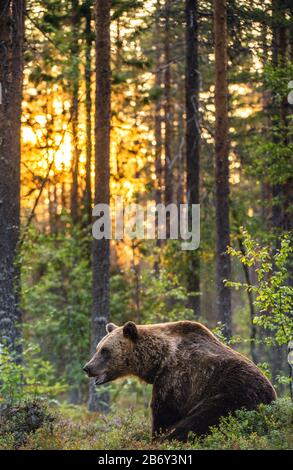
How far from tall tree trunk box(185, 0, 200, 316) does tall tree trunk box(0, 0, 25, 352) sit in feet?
22.1

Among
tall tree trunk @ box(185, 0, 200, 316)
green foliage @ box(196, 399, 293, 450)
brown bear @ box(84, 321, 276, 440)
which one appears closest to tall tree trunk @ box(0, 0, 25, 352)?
brown bear @ box(84, 321, 276, 440)

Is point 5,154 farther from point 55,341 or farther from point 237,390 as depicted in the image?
point 55,341

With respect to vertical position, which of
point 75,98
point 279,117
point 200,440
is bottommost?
point 200,440

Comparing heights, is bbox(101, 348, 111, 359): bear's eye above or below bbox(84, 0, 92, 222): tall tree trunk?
below

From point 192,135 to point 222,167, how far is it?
4894 millimetres

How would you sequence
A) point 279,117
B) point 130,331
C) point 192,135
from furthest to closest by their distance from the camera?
point 192,135
point 279,117
point 130,331

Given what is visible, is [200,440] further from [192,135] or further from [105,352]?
[192,135]

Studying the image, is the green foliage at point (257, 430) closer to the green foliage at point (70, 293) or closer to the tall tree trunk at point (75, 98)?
the tall tree trunk at point (75, 98)

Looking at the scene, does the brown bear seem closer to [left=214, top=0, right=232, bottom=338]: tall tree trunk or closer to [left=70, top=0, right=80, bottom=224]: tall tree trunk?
[left=214, top=0, right=232, bottom=338]: tall tree trunk

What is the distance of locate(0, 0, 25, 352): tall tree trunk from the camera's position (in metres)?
16.2

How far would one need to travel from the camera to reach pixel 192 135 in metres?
23.0

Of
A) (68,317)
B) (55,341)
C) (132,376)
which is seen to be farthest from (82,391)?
(132,376)

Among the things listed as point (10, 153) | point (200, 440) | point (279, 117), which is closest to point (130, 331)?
point (200, 440)

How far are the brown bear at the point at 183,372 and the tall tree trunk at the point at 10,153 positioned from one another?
5790mm
